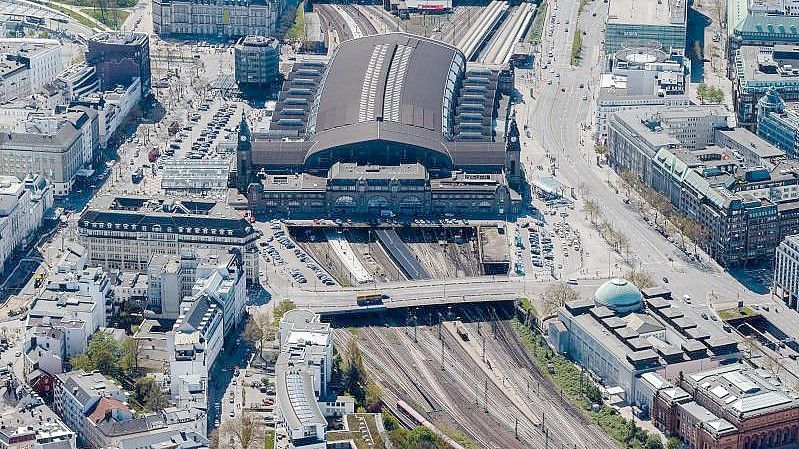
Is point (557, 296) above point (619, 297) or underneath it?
underneath

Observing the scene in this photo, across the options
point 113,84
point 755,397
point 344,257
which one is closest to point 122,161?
point 113,84

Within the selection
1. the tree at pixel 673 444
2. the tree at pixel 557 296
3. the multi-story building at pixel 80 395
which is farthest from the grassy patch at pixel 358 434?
the tree at pixel 557 296

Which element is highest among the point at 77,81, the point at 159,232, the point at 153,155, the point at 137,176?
the point at 77,81

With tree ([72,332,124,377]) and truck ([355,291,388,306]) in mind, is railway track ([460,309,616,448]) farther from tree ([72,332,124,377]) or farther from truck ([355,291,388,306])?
tree ([72,332,124,377])

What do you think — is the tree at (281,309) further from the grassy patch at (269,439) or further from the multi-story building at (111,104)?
the multi-story building at (111,104)

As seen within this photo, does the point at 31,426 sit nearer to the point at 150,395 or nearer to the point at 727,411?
the point at 150,395

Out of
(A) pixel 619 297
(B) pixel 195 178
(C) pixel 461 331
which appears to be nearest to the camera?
(A) pixel 619 297

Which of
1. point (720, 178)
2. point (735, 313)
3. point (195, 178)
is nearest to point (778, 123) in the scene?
point (720, 178)

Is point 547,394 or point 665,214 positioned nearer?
point 547,394

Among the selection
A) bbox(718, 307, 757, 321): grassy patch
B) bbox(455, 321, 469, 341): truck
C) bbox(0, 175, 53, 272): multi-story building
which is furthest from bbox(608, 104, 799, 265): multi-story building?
bbox(0, 175, 53, 272): multi-story building
